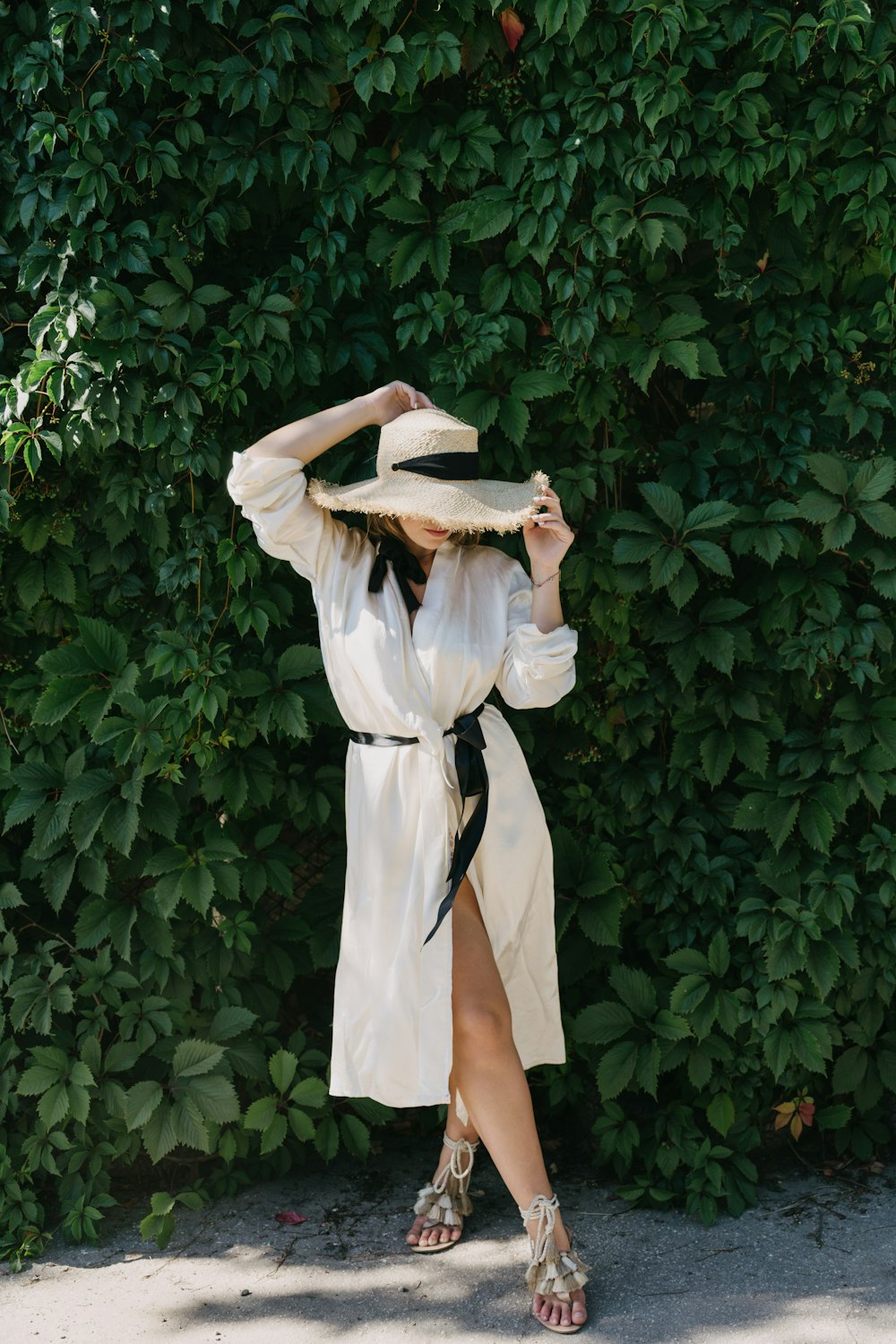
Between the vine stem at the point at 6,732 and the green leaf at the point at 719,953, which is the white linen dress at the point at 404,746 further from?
the vine stem at the point at 6,732

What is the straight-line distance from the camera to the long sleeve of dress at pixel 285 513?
2.69 meters

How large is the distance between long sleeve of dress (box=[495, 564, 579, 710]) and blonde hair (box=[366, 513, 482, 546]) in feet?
0.45

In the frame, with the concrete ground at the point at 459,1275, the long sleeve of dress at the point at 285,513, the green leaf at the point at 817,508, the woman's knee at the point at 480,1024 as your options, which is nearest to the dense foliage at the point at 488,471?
the green leaf at the point at 817,508

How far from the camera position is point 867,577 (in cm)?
325

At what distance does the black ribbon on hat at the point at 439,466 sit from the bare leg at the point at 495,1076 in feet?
3.18

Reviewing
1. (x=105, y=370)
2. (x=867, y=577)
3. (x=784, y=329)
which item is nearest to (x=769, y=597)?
(x=867, y=577)

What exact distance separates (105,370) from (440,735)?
1.10 m

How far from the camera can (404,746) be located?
279 centimetres

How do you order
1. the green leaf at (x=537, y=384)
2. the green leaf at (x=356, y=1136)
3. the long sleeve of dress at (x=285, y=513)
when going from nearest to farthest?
1. the long sleeve of dress at (x=285, y=513)
2. the green leaf at (x=537, y=384)
3. the green leaf at (x=356, y=1136)

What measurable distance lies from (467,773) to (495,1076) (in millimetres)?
645

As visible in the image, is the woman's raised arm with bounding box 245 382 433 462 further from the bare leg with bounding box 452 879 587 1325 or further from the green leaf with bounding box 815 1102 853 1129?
the green leaf with bounding box 815 1102 853 1129

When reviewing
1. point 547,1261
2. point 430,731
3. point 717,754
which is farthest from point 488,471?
point 547,1261

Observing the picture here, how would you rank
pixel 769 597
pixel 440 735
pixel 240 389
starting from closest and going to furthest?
pixel 440 735 < pixel 240 389 < pixel 769 597

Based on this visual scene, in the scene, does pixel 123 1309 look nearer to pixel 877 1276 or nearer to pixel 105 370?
pixel 877 1276
